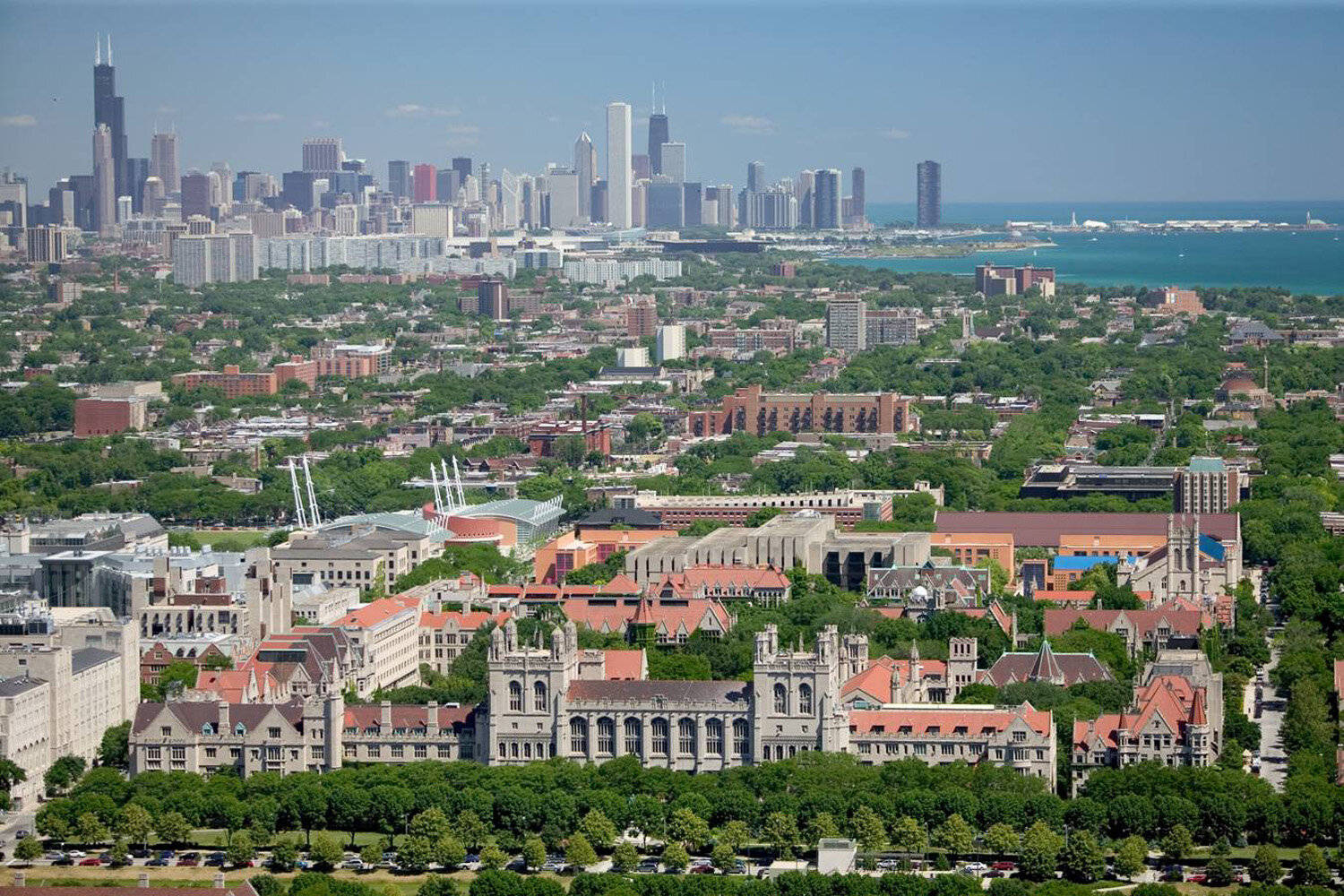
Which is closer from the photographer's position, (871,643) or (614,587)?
(871,643)

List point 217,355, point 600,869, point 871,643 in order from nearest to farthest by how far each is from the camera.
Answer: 1. point 600,869
2. point 871,643
3. point 217,355

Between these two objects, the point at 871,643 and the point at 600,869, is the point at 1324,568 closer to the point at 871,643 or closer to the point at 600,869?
the point at 871,643

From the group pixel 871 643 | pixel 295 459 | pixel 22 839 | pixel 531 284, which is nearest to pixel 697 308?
pixel 531 284

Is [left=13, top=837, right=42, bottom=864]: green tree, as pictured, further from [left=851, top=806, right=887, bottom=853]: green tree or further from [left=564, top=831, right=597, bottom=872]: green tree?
[left=851, top=806, right=887, bottom=853]: green tree

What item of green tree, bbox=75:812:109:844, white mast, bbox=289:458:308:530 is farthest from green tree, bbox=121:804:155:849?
white mast, bbox=289:458:308:530

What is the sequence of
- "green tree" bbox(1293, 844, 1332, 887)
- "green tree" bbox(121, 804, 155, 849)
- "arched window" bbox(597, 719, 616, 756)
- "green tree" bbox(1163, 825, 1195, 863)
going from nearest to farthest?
"green tree" bbox(1293, 844, 1332, 887) → "green tree" bbox(1163, 825, 1195, 863) → "green tree" bbox(121, 804, 155, 849) → "arched window" bbox(597, 719, 616, 756)

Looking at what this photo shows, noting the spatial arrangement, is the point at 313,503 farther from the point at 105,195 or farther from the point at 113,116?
the point at 105,195

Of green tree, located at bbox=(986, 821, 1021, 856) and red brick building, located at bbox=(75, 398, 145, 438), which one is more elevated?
red brick building, located at bbox=(75, 398, 145, 438)
